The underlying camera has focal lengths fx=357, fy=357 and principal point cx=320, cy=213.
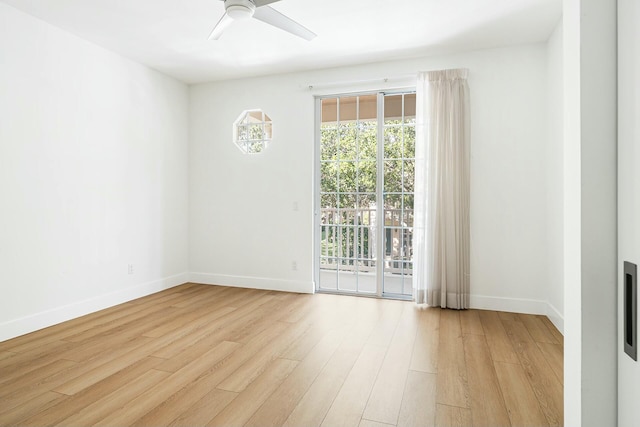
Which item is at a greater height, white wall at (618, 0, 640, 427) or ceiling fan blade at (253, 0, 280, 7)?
ceiling fan blade at (253, 0, 280, 7)

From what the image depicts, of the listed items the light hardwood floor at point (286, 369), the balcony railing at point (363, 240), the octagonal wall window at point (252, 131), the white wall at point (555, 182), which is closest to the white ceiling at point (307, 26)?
the white wall at point (555, 182)

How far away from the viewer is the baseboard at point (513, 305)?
368 cm

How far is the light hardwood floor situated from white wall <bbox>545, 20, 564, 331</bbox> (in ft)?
1.03

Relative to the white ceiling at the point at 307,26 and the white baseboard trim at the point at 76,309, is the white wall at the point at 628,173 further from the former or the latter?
the white baseboard trim at the point at 76,309

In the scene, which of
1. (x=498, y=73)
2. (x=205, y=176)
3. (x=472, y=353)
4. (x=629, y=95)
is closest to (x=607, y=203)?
(x=629, y=95)

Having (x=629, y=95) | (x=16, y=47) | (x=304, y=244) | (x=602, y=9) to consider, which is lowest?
(x=304, y=244)

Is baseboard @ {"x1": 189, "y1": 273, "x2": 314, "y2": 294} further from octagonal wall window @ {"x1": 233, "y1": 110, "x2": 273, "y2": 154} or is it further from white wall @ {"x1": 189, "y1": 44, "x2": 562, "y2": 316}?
octagonal wall window @ {"x1": 233, "y1": 110, "x2": 273, "y2": 154}

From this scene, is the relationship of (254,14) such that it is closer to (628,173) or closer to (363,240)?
(628,173)

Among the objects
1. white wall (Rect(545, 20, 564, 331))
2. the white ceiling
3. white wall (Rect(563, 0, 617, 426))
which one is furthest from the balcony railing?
white wall (Rect(563, 0, 617, 426))

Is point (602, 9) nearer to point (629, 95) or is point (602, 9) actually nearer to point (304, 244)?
point (629, 95)

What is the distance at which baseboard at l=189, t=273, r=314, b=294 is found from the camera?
4.62m

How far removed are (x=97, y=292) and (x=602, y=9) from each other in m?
4.50

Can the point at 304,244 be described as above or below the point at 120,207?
below

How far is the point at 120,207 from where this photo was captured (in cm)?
415
